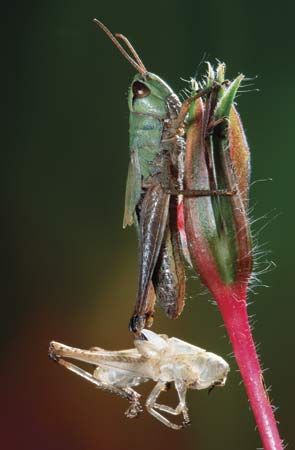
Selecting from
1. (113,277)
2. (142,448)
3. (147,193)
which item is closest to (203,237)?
(147,193)

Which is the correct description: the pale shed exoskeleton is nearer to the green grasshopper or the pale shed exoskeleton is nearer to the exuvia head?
the green grasshopper

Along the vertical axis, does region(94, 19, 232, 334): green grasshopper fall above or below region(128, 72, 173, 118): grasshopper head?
below

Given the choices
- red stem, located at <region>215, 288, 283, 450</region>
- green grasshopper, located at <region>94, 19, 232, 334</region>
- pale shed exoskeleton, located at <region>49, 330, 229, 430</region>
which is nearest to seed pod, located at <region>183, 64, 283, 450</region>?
red stem, located at <region>215, 288, 283, 450</region>

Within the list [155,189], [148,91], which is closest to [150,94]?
[148,91]

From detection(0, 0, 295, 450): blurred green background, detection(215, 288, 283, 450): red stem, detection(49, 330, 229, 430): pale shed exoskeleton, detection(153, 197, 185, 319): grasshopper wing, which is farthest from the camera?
detection(0, 0, 295, 450): blurred green background

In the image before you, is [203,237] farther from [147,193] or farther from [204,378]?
[147,193]

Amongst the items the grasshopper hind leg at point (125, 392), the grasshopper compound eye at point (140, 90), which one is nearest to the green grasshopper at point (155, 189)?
the grasshopper compound eye at point (140, 90)
